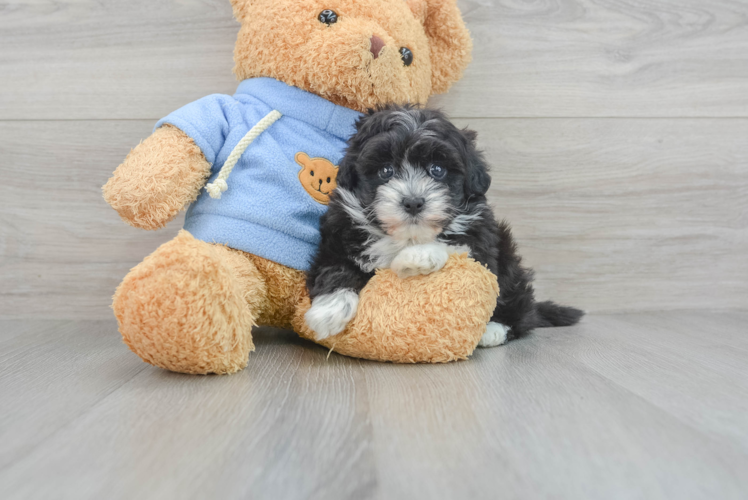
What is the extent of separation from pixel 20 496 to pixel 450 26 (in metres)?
1.47

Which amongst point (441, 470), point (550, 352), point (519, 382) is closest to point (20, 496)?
point (441, 470)

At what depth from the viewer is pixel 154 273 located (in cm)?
104

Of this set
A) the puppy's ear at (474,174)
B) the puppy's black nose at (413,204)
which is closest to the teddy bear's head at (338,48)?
the puppy's ear at (474,174)

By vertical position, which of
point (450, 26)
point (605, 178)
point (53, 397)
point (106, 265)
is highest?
point (450, 26)

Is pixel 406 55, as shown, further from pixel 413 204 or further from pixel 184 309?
pixel 184 309

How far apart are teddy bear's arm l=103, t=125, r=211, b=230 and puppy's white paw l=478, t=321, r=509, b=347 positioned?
0.82 metres

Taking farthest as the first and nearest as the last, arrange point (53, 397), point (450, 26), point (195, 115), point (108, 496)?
1. point (450, 26)
2. point (195, 115)
3. point (53, 397)
4. point (108, 496)

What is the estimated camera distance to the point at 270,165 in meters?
1.32

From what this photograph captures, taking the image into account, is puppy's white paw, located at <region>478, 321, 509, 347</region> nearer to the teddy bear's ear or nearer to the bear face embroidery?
the bear face embroidery

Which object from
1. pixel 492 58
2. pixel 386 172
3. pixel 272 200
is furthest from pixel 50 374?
pixel 492 58

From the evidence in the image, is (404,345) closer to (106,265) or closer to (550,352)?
(550,352)

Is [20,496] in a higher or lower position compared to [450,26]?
lower

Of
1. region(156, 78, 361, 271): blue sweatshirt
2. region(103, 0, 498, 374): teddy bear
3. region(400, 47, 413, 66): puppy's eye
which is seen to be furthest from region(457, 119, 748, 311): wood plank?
region(156, 78, 361, 271): blue sweatshirt

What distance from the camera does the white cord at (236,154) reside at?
4.11 feet
